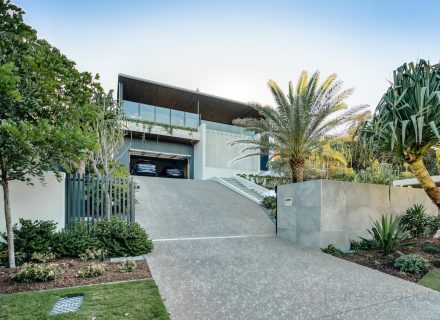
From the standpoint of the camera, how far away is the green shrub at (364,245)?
7219 mm

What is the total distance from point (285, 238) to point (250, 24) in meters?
7.42

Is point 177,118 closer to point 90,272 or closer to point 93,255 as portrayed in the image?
point 93,255

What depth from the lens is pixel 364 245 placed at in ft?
24.0

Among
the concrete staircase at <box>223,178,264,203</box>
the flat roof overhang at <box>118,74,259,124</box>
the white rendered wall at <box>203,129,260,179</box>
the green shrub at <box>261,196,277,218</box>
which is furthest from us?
the white rendered wall at <box>203,129,260,179</box>

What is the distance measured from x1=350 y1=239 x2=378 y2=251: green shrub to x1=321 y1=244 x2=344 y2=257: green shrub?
1.91 ft

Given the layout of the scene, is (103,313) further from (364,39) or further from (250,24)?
(364,39)

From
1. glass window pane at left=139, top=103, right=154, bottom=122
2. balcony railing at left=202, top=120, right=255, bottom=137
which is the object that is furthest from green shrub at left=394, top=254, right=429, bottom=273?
glass window pane at left=139, top=103, right=154, bottom=122

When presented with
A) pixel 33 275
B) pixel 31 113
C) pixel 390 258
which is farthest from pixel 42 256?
pixel 390 258

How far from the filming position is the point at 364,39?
33.3ft

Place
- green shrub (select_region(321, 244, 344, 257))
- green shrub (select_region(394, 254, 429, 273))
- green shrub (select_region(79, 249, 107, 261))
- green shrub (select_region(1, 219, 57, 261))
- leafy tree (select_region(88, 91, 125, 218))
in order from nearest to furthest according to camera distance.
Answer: green shrub (select_region(394, 254, 429, 273)), green shrub (select_region(1, 219, 57, 261)), green shrub (select_region(79, 249, 107, 261)), green shrub (select_region(321, 244, 344, 257)), leafy tree (select_region(88, 91, 125, 218))

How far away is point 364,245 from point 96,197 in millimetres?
7539

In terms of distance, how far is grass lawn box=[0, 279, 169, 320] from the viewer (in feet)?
10.7

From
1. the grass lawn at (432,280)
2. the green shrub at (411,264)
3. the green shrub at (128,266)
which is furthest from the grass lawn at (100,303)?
the green shrub at (411,264)

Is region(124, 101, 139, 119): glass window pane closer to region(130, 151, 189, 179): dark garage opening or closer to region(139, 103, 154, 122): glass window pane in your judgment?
region(139, 103, 154, 122): glass window pane
